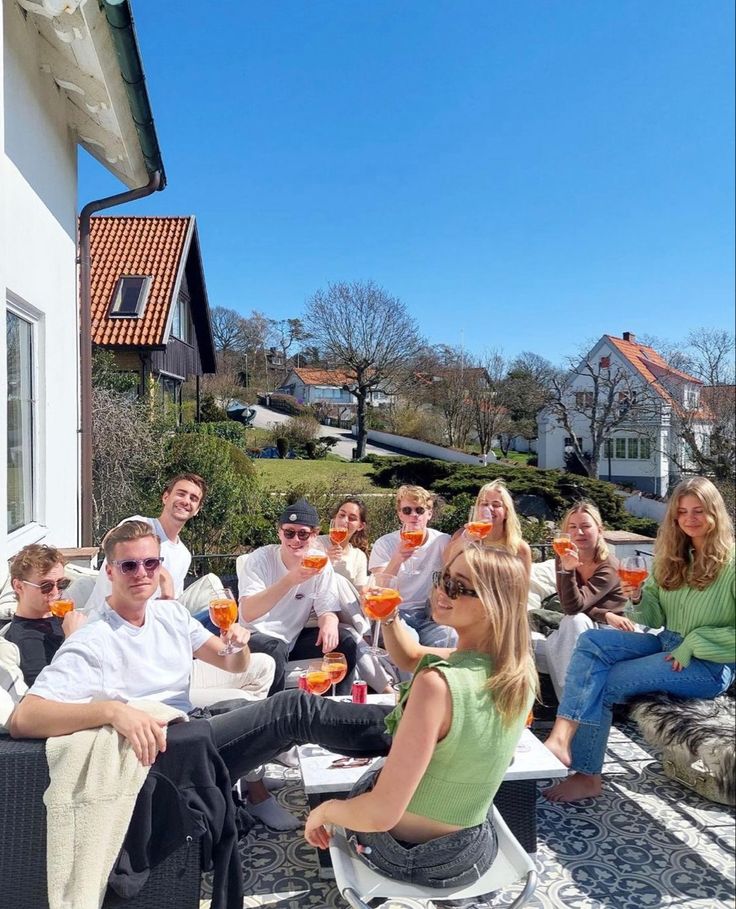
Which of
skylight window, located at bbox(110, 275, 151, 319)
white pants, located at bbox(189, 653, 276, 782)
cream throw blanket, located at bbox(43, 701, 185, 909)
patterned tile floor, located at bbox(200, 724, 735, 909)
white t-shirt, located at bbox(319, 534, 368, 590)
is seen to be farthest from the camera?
skylight window, located at bbox(110, 275, 151, 319)

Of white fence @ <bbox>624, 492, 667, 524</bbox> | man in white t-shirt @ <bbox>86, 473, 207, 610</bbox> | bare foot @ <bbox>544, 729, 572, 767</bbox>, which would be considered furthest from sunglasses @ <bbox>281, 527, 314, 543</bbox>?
white fence @ <bbox>624, 492, 667, 524</bbox>

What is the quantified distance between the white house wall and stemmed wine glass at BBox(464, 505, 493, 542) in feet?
8.65

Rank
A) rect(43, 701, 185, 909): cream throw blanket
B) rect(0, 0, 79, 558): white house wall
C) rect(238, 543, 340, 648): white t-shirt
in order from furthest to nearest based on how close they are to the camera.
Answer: rect(0, 0, 79, 558): white house wall → rect(238, 543, 340, 648): white t-shirt → rect(43, 701, 185, 909): cream throw blanket

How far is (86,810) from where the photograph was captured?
170 centimetres

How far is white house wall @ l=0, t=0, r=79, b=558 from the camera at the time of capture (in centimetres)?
412

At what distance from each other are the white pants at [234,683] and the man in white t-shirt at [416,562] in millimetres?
896

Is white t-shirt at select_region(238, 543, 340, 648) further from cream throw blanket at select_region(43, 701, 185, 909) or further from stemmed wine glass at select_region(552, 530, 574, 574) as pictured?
cream throw blanket at select_region(43, 701, 185, 909)

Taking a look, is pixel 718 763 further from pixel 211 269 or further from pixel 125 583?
pixel 211 269

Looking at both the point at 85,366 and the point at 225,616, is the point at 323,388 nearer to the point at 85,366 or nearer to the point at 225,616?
the point at 85,366

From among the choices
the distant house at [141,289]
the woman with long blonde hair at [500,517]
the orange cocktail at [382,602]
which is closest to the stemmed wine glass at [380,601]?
the orange cocktail at [382,602]

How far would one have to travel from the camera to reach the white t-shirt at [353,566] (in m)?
4.01

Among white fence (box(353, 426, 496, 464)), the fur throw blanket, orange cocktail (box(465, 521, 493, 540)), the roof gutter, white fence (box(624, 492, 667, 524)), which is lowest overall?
white fence (box(624, 492, 667, 524))

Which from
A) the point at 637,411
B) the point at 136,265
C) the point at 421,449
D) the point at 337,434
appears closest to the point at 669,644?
the point at 136,265

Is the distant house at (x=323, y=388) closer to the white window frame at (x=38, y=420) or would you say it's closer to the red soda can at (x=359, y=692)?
the white window frame at (x=38, y=420)
